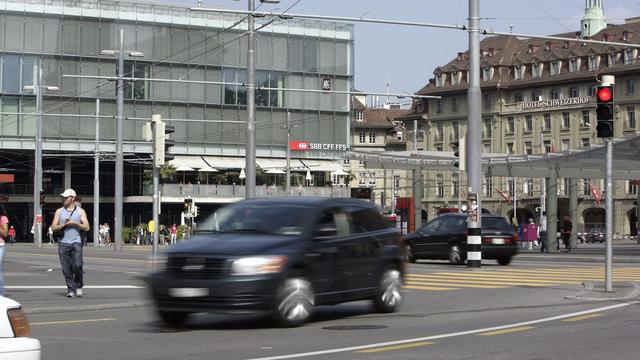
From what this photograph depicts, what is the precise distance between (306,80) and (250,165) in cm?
5516

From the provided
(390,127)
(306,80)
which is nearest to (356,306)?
(306,80)

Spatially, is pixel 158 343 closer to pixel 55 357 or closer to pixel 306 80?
pixel 55 357

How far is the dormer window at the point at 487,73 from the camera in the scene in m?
125

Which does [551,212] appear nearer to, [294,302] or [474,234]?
[474,234]

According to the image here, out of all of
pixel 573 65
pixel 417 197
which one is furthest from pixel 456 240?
pixel 573 65

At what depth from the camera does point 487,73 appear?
125375 millimetres

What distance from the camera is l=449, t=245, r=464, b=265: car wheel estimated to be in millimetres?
32625

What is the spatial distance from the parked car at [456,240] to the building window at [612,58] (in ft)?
270

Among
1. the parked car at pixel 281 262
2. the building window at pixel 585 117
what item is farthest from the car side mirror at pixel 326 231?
the building window at pixel 585 117

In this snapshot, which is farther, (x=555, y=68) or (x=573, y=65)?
(x=555, y=68)

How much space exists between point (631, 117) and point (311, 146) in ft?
125

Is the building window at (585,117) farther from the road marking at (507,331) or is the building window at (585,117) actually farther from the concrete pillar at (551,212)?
the road marking at (507,331)

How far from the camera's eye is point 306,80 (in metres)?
88.8

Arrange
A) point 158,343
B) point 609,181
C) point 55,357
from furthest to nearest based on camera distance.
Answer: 1. point 609,181
2. point 158,343
3. point 55,357
